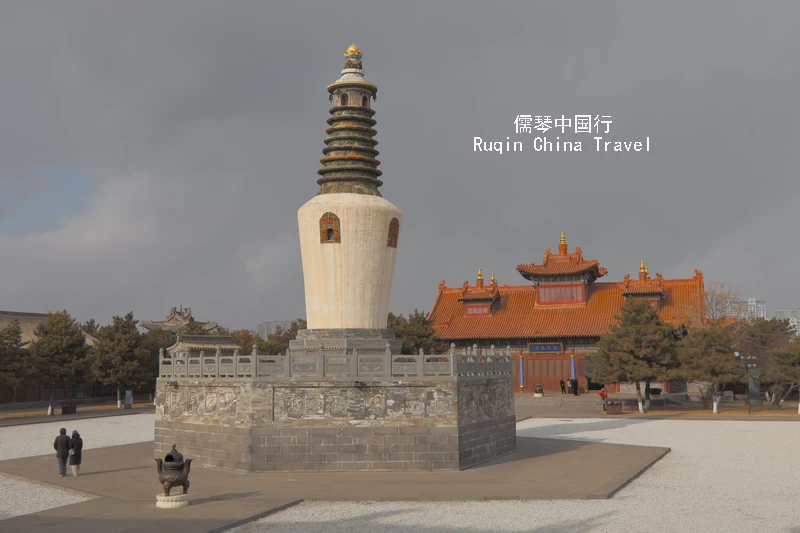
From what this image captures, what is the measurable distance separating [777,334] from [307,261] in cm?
3477

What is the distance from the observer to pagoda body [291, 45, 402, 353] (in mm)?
26531

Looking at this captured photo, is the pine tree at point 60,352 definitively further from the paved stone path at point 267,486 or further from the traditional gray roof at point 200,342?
the paved stone path at point 267,486

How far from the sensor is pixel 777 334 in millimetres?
48562

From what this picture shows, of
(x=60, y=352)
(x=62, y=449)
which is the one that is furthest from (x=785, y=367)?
(x=60, y=352)

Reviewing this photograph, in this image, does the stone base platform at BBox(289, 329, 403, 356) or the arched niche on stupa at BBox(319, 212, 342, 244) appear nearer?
the stone base platform at BBox(289, 329, 403, 356)

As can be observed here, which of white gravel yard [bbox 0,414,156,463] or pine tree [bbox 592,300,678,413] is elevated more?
pine tree [bbox 592,300,678,413]

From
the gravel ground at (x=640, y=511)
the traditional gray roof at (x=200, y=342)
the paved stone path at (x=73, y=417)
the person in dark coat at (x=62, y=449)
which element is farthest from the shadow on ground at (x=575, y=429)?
the paved stone path at (x=73, y=417)

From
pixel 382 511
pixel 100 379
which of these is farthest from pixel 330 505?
pixel 100 379

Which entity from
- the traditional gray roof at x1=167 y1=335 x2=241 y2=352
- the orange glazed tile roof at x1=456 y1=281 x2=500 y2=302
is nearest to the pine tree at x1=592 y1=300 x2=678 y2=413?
the orange glazed tile roof at x1=456 y1=281 x2=500 y2=302

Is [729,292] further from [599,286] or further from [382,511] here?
[382,511]

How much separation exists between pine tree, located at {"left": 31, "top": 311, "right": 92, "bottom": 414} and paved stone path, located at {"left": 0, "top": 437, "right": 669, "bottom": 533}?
22204 mm

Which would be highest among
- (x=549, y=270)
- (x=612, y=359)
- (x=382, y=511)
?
(x=549, y=270)

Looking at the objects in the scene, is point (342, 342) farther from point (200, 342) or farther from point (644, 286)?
point (644, 286)

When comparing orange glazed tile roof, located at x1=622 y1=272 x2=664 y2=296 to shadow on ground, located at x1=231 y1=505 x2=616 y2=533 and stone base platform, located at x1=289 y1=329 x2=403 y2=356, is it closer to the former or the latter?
stone base platform, located at x1=289 y1=329 x2=403 y2=356
